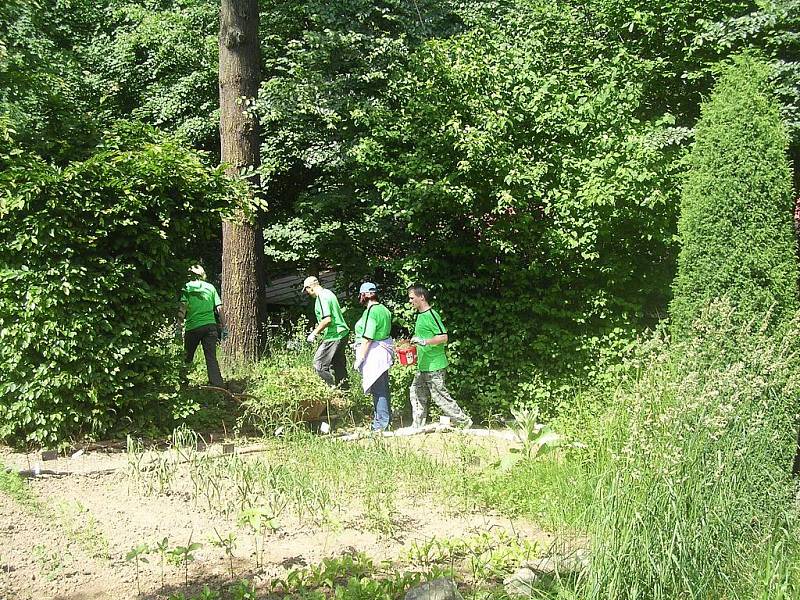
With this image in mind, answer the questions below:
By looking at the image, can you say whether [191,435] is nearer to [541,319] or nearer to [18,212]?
[18,212]

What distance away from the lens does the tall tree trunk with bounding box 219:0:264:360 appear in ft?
35.5

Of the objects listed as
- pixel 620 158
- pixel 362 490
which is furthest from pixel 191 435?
pixel 620 158

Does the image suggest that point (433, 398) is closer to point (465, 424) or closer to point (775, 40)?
point (465, 424)

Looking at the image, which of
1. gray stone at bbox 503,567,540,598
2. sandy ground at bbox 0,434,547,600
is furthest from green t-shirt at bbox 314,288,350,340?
gray stone at bbox 503,567,540,598

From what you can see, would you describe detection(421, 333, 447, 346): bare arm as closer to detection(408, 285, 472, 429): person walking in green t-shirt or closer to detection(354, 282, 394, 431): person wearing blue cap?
detection(408, 285, 472, 429): person walking in green t-shirt

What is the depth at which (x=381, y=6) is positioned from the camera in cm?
1239

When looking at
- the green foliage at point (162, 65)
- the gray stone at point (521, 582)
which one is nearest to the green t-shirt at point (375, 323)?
the gray stone at point (521, 582)

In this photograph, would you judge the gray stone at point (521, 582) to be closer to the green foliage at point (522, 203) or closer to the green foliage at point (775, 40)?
the green foliage at point (522, 203)

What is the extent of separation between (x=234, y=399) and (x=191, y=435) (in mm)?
1593

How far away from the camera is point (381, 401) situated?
8.29 meters

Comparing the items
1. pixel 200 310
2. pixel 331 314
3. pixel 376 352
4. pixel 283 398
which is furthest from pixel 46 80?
pixel 376 352

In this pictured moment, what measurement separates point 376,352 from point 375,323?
32 centimetres

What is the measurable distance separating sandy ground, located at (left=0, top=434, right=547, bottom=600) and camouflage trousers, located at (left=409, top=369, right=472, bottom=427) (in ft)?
8.43

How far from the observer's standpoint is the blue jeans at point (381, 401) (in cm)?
826
